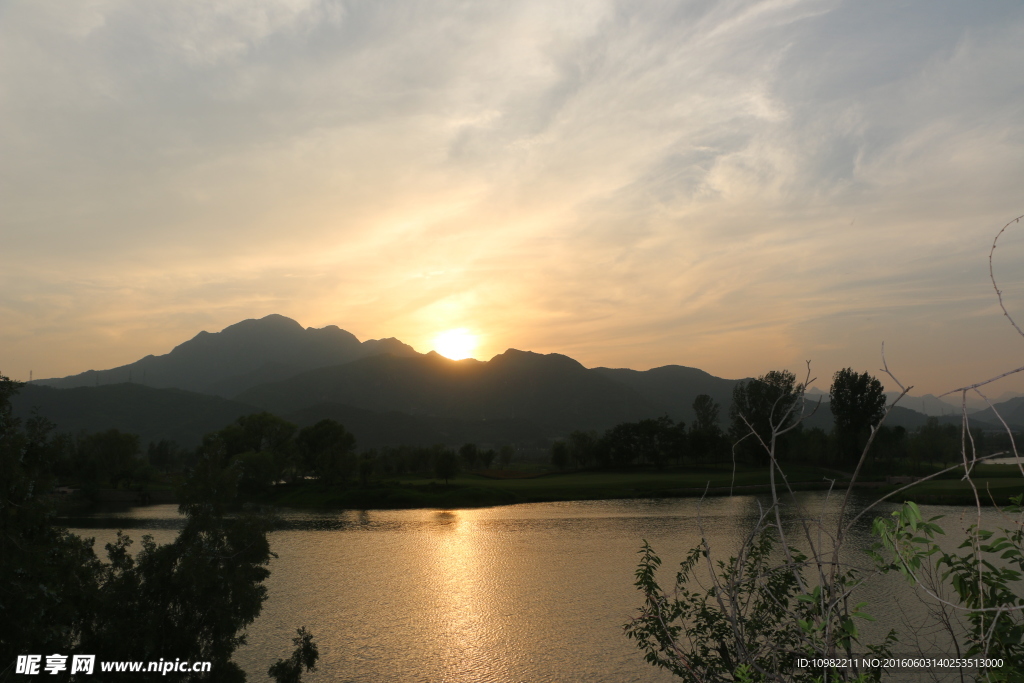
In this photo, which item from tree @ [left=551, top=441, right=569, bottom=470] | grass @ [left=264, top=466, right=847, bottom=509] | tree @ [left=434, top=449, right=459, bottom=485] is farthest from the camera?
tree @ [left=551, top=441, right=569, bottom=470]

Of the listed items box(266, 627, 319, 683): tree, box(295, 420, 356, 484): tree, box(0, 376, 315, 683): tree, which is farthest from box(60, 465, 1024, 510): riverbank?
box(0, 376, 315, 683): tree

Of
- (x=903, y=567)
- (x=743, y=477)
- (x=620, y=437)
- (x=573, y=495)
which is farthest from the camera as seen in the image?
(x=620, y=437)

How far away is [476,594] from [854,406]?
93.1 m

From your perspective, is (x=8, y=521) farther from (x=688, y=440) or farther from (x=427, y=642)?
(x=688, y=440)

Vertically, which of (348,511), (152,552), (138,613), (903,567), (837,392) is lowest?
(348,511)

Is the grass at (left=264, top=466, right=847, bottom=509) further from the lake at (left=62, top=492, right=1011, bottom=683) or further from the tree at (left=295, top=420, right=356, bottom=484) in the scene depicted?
the lake at (left=62, top=492, right=1011, bottom=683)

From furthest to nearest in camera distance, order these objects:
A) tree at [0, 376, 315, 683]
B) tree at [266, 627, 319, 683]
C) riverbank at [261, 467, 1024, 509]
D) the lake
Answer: riverbank at [261, 467, 1024, 509]
the lake
tree at [266, 627, 319, 683]
tree at [0, 376, 315, 683]

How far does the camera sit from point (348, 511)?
2783 inches

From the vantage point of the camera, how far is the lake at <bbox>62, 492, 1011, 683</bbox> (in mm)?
21094

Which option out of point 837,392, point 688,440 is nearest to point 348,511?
point 688,440

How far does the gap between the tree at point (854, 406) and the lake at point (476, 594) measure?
2090 inches

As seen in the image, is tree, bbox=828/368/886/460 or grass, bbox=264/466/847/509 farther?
tree, bbox=828/368/886/460

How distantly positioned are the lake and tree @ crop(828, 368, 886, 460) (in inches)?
2090

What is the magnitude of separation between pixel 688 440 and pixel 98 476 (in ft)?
312
